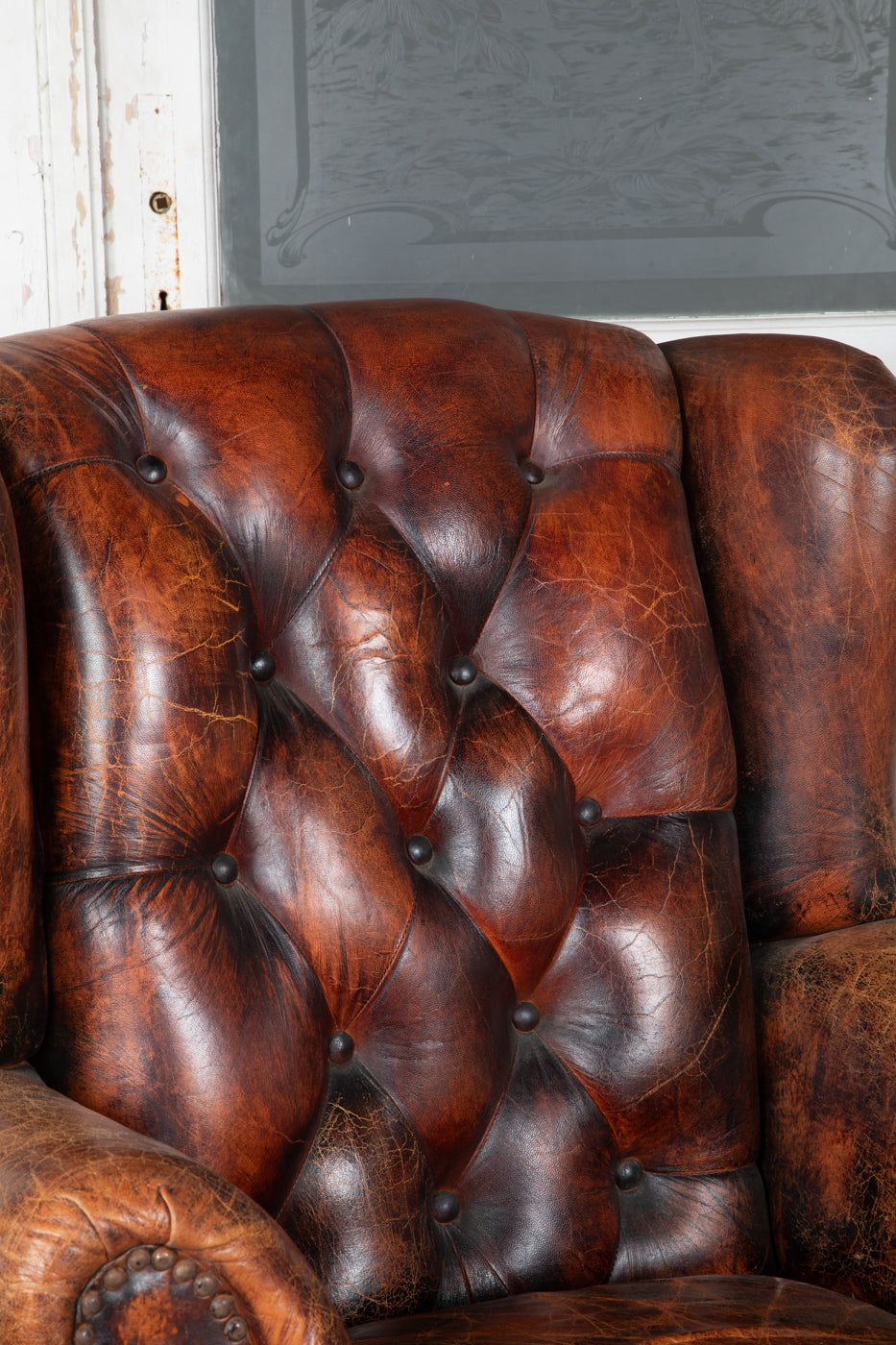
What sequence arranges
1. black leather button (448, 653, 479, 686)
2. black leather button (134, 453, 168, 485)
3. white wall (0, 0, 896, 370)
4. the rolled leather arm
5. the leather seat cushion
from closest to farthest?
the rolled leather arm
the leather seat cushion
black leather button (134, 453, 168, 485)
black leather button (448, 653, 479, 686)
white wall (0, 0, 896, 370)

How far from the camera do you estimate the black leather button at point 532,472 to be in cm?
103

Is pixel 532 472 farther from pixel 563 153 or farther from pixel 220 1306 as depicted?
pixel 220 1306

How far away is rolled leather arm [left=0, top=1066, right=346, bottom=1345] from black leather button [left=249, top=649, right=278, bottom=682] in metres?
0.38

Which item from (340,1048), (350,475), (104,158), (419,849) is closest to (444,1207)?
(340,1048)

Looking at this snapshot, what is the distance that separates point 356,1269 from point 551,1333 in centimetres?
15

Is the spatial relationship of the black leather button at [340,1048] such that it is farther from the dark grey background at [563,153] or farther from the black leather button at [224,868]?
the dark grey background at [563,153]

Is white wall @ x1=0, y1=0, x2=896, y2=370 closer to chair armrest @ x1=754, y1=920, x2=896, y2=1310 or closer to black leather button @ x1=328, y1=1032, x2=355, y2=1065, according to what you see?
black leather button @ x1=328, y1=1032, x2=355, y2=1065

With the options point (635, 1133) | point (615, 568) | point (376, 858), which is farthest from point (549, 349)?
point (635, 1133)

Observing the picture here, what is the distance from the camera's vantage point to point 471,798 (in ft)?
3.13

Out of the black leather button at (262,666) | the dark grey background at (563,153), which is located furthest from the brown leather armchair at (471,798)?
the dark grey background at (563,153)

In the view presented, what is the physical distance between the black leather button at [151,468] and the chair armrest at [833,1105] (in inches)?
25.8

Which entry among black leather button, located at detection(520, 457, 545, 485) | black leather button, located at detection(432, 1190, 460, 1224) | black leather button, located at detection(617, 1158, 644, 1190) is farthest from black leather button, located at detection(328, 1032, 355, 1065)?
black leather button, located at detection(520, 457, 545, 485)

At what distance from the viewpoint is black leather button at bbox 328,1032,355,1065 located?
89 cm

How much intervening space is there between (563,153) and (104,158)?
1.71ft
